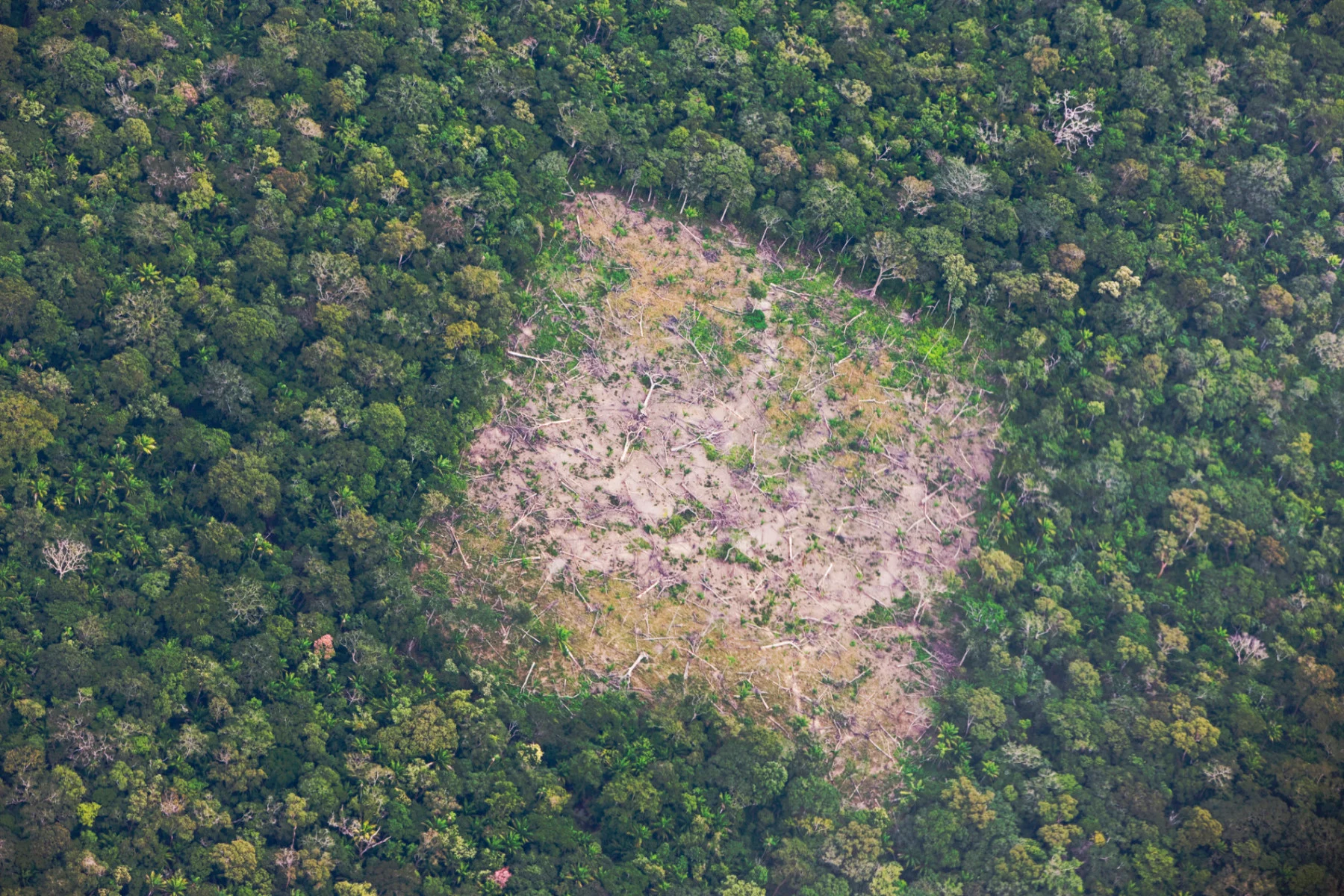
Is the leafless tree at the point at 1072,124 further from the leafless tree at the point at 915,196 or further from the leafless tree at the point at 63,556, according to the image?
the leafless tree at the point at 63,556

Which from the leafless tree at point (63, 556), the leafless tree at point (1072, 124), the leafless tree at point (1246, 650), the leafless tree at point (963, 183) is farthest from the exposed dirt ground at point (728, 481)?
the leafless tree at point (63, 556)

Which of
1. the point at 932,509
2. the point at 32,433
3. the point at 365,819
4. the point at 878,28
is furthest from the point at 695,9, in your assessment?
the point at 365,819

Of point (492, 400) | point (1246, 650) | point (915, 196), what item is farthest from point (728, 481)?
point (1246, 650)

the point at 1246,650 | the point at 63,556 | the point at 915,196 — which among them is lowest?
the point at 63,556

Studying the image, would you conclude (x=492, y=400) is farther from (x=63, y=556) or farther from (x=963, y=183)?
(x=963, y=183)

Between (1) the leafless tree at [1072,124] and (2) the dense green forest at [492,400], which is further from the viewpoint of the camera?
(1) the leafless tree at [1072,124]

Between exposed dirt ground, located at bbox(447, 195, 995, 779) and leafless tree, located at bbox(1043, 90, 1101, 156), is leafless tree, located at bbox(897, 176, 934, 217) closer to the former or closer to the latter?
exposed dirt ground, located at bbox(447, 195, 995, 779)

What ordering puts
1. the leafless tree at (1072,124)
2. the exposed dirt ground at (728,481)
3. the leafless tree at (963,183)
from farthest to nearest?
the leafless tree at (1072,124)
the leafless tree at (963,183)
the exposed dirt ground at (728,481)
